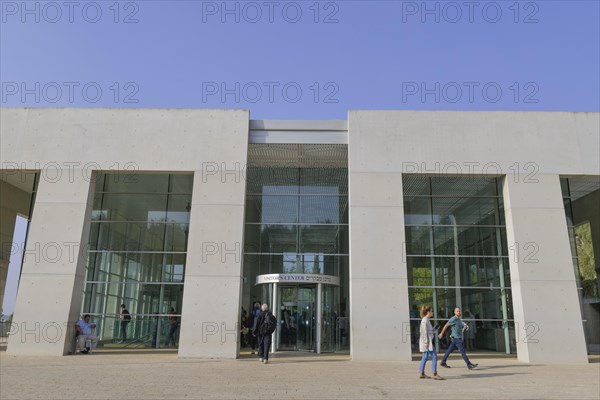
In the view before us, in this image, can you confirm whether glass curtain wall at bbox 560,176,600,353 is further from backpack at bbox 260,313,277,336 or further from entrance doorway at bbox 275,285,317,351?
backpack at bbox 260,313,277,336

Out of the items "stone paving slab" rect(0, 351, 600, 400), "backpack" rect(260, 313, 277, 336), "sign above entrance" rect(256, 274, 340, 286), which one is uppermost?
"sign above entrance" rect(256, 274, 340, 286)

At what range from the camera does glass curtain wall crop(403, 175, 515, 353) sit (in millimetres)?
16250

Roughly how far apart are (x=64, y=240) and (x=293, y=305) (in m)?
7.65

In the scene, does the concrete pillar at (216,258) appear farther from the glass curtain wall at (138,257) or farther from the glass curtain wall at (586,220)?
the glass curtain wall at (586,220)

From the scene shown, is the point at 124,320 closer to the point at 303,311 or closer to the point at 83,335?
the point at 83,335

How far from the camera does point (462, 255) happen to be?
658 inches

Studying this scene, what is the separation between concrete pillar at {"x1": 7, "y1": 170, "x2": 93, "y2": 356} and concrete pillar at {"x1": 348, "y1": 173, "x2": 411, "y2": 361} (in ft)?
28.0

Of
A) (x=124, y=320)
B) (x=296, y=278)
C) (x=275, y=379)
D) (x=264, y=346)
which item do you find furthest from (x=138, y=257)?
(x=275, y=379)

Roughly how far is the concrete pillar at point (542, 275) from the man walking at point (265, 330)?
7.57m

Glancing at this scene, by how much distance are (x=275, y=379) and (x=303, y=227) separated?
8645mm

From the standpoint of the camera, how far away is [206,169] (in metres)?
15.6

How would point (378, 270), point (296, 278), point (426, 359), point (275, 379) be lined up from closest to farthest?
point (275, 379), point (426, 359), point (378, 270), point (296, 278)

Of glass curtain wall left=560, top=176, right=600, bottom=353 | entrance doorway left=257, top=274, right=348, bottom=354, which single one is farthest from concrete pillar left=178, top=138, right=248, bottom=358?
glass curtain wall left=560, top=176, right=600, bottom=353

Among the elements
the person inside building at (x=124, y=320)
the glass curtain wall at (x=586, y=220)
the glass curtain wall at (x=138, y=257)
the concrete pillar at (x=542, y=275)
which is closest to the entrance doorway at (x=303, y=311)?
the glass curtain wall at (x=138, y=257)
